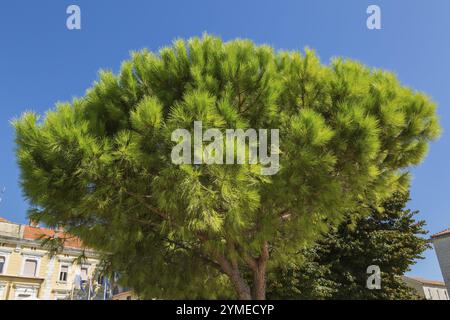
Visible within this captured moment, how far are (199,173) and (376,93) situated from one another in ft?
11.5

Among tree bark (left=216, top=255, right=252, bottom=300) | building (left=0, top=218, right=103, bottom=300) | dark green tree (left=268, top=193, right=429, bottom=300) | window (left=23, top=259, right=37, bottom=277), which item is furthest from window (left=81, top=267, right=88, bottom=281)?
tree bark (left=216, top=255, right=252, bottom=300)

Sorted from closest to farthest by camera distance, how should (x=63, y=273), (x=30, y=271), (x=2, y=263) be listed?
(x=2, y=263), (x=30, y=271), (x=63, y=273)

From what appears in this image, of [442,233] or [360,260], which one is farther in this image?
[442,233]

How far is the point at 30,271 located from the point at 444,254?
27.2m

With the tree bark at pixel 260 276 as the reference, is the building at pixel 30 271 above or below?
above

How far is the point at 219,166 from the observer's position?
16.4 ft

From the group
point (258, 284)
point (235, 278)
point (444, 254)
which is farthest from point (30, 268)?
point (444, 254)

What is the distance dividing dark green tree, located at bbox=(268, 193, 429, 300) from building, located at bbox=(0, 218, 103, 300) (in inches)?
702

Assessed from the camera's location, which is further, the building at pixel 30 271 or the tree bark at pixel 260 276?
the building at pixel 30 271

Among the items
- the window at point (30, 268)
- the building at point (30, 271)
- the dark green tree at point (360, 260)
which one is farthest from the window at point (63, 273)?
the dark green tree at point (360, 260)

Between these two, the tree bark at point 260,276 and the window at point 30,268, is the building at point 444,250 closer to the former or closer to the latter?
the tree bark at point 260,276

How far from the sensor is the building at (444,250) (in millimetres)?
17812

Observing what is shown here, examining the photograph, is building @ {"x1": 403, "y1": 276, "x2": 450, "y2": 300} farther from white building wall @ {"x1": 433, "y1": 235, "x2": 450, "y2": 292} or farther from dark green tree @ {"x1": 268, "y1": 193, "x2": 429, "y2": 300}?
dark green tree @ {"x1": 268, "y1": 193, "x2": 429, "y2": 300}

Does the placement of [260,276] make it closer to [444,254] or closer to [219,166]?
[219,166]
